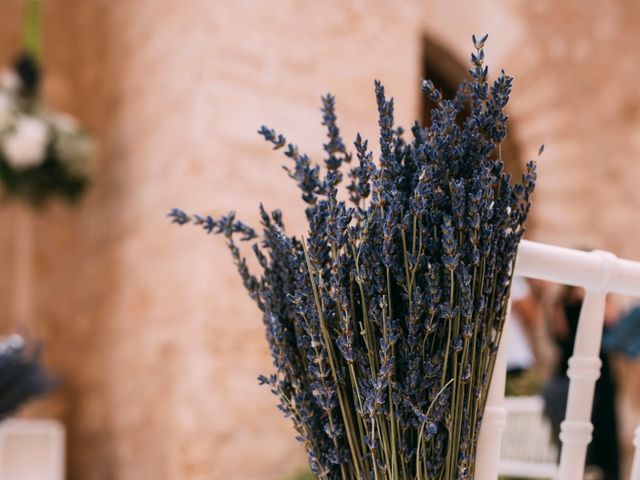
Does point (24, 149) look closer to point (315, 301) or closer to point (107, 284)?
point (107, 284)

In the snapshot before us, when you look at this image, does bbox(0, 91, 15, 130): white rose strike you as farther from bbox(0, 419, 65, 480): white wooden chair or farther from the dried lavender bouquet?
the dried lavender bouquet

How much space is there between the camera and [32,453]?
143 inches

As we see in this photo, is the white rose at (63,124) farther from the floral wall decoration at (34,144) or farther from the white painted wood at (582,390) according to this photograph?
the white painted wood at (582,390)

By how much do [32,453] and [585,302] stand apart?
3209 millimetres

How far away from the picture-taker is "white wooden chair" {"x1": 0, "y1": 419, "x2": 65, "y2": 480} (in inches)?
140

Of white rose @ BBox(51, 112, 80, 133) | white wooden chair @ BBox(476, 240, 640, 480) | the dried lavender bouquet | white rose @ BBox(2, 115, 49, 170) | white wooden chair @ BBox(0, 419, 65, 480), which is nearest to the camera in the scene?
the dried lavender bouquet

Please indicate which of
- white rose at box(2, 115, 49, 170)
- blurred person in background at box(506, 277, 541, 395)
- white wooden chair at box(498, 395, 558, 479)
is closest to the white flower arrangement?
white rose at box(2, 115, 49, 170)

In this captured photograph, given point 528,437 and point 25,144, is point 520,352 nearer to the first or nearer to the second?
point 528,437

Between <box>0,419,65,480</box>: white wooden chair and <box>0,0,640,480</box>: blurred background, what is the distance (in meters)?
0.32

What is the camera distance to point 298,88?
336cm

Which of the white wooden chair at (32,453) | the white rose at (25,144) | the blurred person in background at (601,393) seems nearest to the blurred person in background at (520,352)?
the blurred person in background at (601,393)

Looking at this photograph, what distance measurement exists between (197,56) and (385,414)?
2.72m

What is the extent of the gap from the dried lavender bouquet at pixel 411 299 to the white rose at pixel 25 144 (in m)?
3.33

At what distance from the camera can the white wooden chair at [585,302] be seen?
85 cm
